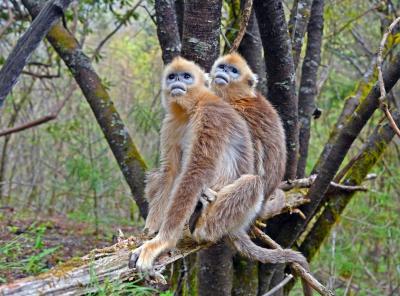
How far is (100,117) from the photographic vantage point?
5.05 metres

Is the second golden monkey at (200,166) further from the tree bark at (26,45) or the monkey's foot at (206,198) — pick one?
the tree bark at (26,45)

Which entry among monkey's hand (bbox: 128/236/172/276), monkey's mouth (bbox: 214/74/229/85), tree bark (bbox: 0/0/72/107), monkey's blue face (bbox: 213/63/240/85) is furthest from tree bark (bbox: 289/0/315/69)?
tree bark (bbox: 0/0/72/107)

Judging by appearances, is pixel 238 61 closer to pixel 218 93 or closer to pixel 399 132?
pixel 218 93

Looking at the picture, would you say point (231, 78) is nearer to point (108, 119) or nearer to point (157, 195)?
point (157, 195)

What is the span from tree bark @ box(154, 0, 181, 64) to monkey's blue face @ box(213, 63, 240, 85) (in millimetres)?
681

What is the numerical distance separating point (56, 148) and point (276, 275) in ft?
23.7

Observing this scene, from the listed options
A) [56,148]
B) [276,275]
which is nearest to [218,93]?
[276,275]

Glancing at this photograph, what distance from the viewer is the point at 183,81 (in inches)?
146

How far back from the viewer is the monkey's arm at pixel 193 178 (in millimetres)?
2993

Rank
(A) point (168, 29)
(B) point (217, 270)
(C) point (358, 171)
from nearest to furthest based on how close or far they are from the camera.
→ (B) point (217, 270) < (A) point (168, 29) < (C) point (358, 171)

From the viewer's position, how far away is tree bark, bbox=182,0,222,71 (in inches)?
149

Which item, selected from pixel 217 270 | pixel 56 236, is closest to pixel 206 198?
pixel 217 270

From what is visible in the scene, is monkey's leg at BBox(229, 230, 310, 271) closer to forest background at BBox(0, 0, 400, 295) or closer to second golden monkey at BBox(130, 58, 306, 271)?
second golden monkey at BBox(130, 58, 306, 271)

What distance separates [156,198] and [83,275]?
135 centimetres
